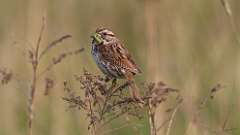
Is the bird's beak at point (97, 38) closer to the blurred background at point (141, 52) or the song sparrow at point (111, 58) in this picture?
the song sparrow at point (111, 58)

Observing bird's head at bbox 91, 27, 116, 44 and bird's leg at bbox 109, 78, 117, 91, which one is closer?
bird's leg at bbox 109, 78, 117, 91

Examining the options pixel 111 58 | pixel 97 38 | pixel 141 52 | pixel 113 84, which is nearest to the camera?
pixel 113 84

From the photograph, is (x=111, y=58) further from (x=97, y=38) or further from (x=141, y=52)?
(x=141, y=52)

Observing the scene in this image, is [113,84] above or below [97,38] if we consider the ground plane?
below

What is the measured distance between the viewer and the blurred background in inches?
186

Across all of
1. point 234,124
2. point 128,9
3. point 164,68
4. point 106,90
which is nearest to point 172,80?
point 164,68

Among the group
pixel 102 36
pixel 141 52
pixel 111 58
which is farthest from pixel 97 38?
pixel 141 52

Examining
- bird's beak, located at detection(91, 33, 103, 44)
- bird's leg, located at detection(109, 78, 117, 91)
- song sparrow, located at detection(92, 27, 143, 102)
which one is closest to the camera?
bird's leg, located at detection(109, 78, 117, 91)

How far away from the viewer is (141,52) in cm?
622

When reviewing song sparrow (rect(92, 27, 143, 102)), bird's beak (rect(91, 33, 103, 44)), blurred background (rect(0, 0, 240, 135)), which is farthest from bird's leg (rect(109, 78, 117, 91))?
blurred background (rect(0, 0, 240, 135))

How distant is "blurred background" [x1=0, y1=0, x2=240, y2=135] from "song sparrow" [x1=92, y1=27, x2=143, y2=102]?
603 millimetres

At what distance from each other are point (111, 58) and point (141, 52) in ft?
10.1

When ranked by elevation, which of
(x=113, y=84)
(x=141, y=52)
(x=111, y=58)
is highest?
(x=141, y=52)

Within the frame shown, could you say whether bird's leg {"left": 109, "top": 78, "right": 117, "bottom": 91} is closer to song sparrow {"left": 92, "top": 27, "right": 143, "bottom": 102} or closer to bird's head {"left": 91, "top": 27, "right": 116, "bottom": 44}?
song sparrow {"left": 92, "top": 27, "right": 143, "bottom": 102}
